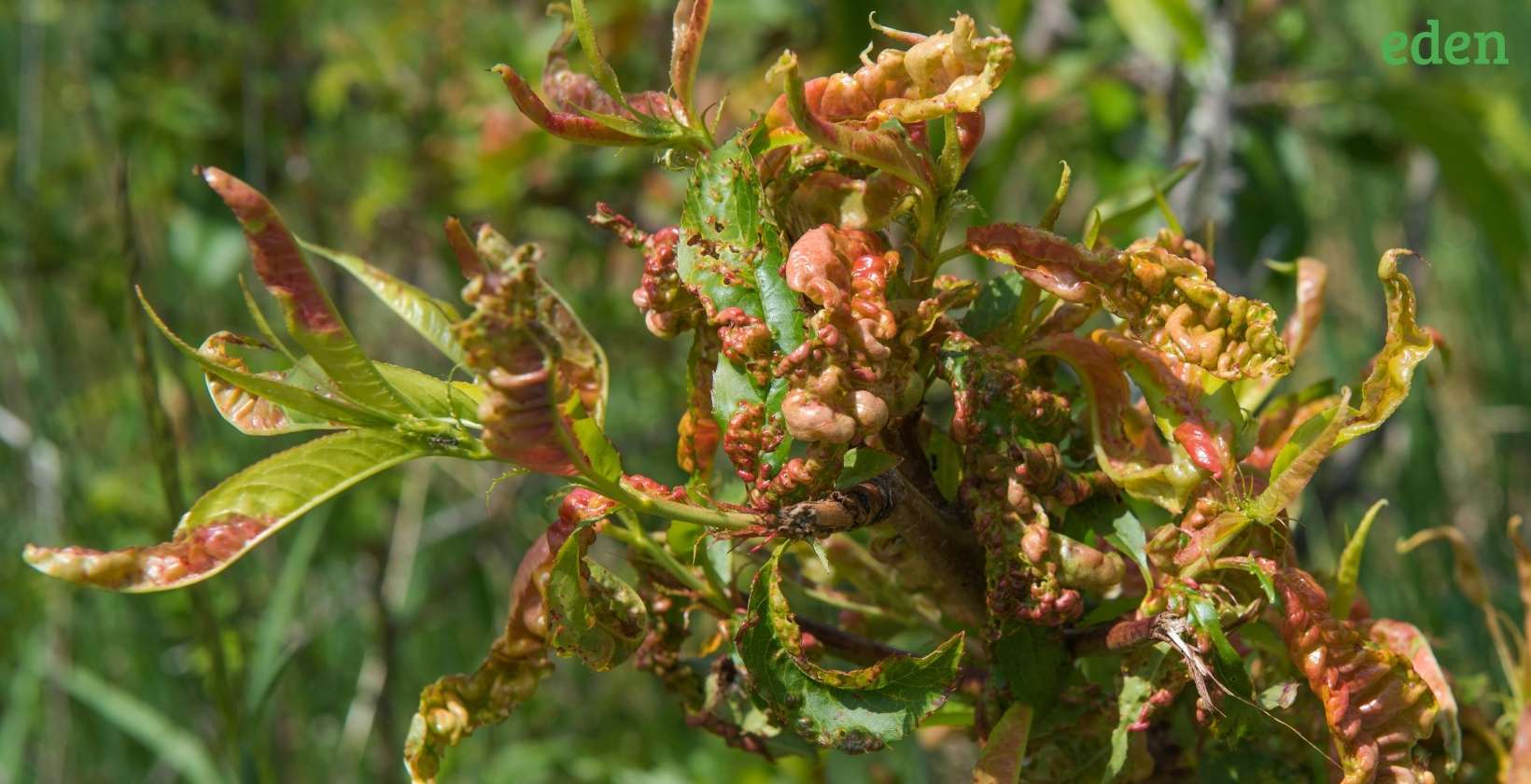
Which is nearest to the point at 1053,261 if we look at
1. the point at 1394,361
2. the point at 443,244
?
the point at 1394,361

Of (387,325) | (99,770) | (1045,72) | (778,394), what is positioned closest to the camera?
(778,394)

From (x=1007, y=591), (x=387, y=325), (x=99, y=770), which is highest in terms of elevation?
(x=1007, y=591)

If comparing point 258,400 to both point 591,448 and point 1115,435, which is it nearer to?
point 591,448

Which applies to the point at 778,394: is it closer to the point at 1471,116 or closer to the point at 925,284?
the point at 925,284

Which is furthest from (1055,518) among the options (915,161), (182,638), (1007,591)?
(182,638)

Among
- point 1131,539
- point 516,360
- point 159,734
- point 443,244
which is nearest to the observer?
point 516,360

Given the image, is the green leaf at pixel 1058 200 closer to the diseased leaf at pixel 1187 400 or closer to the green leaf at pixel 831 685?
the diseased leaf at pixel 1187 400
